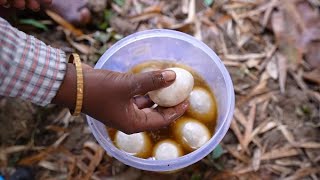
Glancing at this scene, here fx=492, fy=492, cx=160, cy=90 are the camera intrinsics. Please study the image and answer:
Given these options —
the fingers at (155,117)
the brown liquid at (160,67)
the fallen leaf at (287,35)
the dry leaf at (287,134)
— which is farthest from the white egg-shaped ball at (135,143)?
the fallen leaf at (287,35)

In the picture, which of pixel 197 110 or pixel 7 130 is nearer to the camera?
pixel 197 110

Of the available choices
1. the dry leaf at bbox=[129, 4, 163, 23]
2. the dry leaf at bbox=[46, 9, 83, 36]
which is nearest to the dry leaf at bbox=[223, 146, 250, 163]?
the dry leaf at bbox=[129, 4, 163, 23]

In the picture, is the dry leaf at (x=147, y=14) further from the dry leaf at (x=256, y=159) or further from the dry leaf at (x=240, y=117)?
the dry leaf at (x=256, y=159)

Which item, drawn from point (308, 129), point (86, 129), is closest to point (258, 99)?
point (308, 129)

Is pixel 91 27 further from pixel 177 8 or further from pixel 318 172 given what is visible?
pixel 318 172

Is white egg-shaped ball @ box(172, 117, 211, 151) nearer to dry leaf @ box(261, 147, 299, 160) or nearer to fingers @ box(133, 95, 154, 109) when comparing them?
fingers @ box(133, 95, 154, 109)
